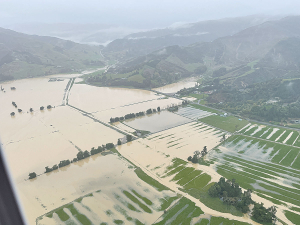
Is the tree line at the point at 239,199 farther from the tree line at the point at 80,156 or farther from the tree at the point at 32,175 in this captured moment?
the tree at the point at 32,175

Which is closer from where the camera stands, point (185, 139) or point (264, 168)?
point (264, 168)

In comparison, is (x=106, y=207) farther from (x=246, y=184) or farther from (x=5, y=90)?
(x=5, y=90)

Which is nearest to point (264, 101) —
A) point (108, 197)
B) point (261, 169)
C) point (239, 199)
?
point (261, 169)

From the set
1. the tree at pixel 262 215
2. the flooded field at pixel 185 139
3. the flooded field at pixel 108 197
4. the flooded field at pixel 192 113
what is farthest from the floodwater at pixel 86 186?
the flooded field at pixel 192 113

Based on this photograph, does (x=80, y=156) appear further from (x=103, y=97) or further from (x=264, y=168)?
(x=103, y=97)

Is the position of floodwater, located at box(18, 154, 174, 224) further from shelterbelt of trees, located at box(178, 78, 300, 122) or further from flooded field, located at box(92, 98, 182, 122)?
shelterbelt of trees, located at box(178, 78, 300, 122)
